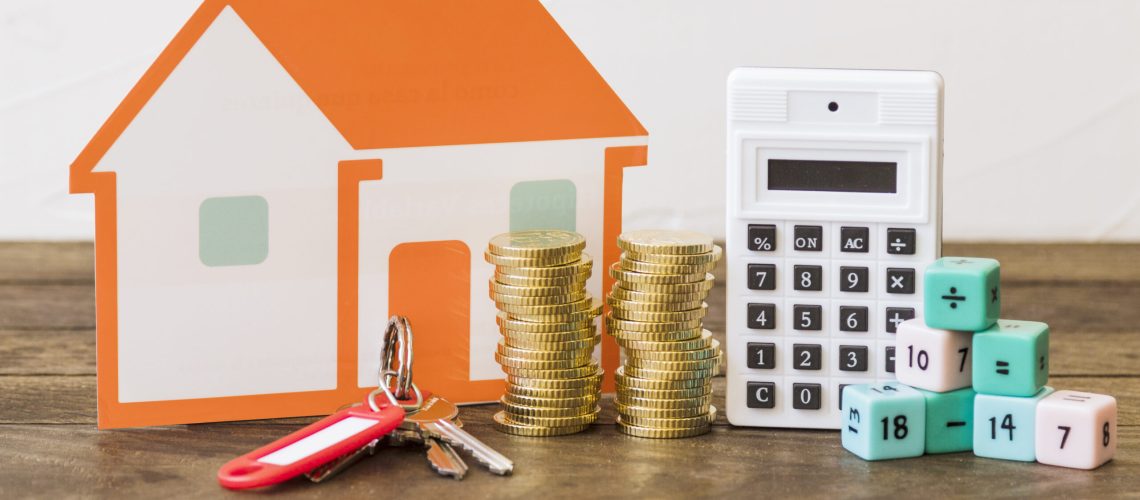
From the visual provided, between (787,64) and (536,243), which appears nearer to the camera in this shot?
(536,243)

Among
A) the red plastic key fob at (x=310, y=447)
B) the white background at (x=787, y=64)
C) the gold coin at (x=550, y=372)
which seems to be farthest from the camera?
the white background at (x=787, y=64)

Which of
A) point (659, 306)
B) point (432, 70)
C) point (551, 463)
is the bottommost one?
point (551, 463)

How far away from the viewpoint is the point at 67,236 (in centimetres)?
159

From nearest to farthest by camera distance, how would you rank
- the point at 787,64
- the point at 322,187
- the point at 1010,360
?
1. the point at 1010,360
2. the point at 322,187
3. the point at 787,64

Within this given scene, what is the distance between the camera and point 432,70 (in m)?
0.90

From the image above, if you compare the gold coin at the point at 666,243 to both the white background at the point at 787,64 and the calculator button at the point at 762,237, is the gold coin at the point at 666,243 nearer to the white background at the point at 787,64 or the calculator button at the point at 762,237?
the calculator button at the point at 762,237

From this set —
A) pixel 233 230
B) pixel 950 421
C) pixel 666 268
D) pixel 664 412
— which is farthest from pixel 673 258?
→ pixel 233 230

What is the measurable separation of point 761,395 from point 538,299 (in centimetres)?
18

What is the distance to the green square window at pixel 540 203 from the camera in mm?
Result: 930

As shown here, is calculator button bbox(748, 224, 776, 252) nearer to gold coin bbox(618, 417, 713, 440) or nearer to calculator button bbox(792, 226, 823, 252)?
calculator button bbox(792, 226, 823, 252)

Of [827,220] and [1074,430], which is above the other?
[827,220]

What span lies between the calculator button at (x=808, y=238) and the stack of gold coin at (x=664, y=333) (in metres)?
0.06

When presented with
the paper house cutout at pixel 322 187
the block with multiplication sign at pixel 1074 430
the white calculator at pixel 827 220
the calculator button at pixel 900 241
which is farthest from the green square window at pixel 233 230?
the block with multiplication sign at pixel 1074 430

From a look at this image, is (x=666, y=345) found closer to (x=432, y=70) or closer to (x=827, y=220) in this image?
(x=827, y=220)
